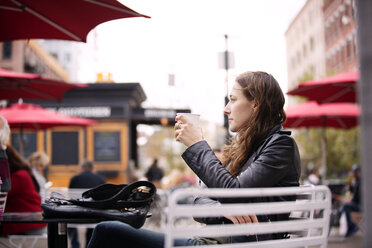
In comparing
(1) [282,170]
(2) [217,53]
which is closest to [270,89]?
(1) [282,170]

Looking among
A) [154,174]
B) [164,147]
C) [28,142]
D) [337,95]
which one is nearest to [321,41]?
[164,147]

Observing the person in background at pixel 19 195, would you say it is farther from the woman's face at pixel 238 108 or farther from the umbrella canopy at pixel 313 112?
the umbrella canopy at pixel 313 112

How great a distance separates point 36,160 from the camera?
8.53 m

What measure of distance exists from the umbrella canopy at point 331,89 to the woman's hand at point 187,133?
221 inches

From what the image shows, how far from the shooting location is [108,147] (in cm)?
1582

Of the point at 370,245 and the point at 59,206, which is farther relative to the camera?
the point at 59,206

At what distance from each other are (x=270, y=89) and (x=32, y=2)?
3.00 m

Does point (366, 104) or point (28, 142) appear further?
point (28, 142)

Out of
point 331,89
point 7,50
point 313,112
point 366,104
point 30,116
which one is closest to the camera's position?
point 366,104

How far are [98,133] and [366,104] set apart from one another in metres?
15.5

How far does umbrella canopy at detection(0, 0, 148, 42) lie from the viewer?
4.09 meters

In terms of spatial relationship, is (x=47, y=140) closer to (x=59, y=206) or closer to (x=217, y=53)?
(x=217, y=53)

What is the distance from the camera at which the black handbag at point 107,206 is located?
2.16 m

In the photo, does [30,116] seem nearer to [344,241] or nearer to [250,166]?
[344,241]
